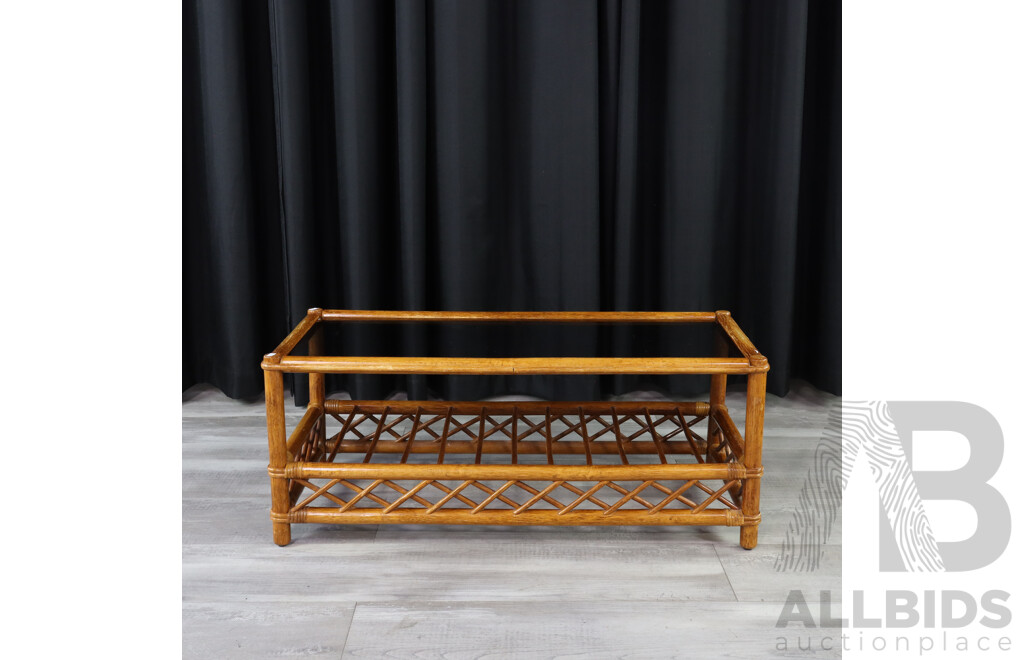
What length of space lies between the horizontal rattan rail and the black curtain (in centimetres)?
20

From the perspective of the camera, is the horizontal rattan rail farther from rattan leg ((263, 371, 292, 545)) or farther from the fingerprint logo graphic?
the fingerprint logo graphic

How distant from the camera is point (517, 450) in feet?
5.93

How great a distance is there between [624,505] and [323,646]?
70cm

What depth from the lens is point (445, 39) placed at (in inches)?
79.9

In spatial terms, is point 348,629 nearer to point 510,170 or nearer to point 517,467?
point 517,467

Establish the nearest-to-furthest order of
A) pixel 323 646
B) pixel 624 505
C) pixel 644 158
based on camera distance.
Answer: pixel 323 646 < pixel 624 505 < pixel 644 158

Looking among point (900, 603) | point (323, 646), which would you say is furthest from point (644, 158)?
point (323, 646)

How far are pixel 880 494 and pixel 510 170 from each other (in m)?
1.19

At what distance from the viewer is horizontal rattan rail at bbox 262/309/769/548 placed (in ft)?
5.00

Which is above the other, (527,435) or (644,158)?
(644,158)

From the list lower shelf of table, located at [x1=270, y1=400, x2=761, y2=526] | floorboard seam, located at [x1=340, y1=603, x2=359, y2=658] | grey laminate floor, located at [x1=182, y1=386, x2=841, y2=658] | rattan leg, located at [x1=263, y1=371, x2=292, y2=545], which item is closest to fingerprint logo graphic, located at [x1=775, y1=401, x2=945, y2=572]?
grey laminate floor, located at [x1=182, y1=386, x2=841, y2=658]

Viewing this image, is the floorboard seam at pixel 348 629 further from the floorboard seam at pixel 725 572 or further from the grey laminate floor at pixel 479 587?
the floorboard seam at pixel 725 572

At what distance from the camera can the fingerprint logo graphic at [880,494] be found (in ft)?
5.02

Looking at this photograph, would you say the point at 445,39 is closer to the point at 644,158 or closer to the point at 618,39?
the point at 618,39
